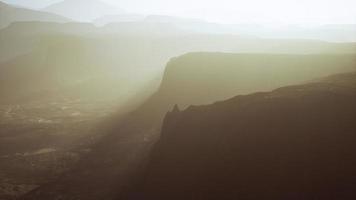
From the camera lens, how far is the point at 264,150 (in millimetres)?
18562

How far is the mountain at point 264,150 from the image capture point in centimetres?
A: 1625

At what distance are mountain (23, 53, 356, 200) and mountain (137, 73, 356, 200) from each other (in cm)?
772

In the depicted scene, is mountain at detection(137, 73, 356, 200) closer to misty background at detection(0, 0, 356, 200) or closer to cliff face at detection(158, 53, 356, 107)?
misty background at detection(0, 0, 356, 200)

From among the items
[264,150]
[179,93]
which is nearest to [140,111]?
[179,93]

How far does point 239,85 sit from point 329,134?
25894mm

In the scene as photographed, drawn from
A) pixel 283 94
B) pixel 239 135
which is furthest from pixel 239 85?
pixel 239 135

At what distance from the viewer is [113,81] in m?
88.3

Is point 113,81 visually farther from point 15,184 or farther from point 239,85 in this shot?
point 15,184

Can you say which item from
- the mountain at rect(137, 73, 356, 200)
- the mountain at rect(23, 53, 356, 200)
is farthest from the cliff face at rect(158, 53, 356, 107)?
the mountain at rect(137, 73, 356, 200)

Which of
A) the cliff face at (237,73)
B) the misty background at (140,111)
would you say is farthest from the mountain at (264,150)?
the cliff face at (237,73)

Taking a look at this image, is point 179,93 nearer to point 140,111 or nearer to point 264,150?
point 140,111

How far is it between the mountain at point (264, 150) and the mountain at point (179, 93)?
7.72 metres

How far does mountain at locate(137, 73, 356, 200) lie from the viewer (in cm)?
1625

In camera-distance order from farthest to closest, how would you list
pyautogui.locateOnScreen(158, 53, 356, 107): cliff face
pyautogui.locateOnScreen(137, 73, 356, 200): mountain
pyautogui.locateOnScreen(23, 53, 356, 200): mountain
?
pyautogui.locateOnScreen(158, 53, 356, 107): cliff face, pyautogui.locateOnScreen(23, 53, 356, 200): mountain, pyautogui.locateOnScreen(137, 73, 356, 200): mountain
